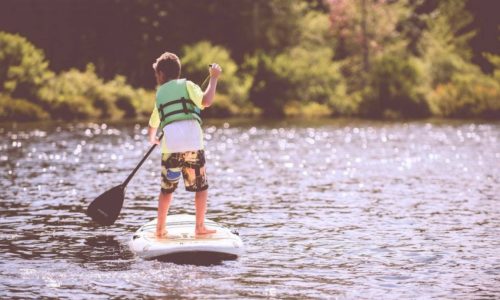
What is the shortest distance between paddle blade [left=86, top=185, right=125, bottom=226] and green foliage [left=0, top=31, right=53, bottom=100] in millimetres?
39306

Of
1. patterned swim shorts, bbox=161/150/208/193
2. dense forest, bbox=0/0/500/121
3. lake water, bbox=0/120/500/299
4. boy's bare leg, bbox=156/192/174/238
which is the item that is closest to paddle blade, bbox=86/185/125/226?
lake water, bbox=0/120/500/299

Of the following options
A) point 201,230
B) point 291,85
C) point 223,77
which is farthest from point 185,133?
point 291,85

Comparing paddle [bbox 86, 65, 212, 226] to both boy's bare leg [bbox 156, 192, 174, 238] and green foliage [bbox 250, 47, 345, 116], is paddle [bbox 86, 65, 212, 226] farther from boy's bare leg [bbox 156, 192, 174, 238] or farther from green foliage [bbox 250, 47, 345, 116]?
green foliage [bbox 250, 47, 345, 116]

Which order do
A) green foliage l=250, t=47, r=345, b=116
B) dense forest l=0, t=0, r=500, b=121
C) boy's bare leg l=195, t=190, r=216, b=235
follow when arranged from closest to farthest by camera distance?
1. boy's bare leg l=195, t=190, r=216, b=235
2. dense forest l=0, t=0, r=500, b=121
3. green foliage l=250, t=47, r=345, b=116

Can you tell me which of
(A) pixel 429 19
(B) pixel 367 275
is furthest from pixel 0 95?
(B) pixel 367 275

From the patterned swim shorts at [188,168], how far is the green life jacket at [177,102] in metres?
0.43

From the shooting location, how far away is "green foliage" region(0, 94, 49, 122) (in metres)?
49.3

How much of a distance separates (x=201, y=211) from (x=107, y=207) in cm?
194

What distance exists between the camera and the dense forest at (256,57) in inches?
2188

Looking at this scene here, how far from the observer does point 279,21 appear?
66188mm

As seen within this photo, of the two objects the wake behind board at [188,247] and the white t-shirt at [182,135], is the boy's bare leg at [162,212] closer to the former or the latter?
the wake behind board at [188,247]

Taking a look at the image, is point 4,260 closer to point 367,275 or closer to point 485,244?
point 367,275

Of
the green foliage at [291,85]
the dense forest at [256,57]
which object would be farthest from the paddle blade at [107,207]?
the green foliage at [291,85]

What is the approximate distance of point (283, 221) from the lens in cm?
1617
